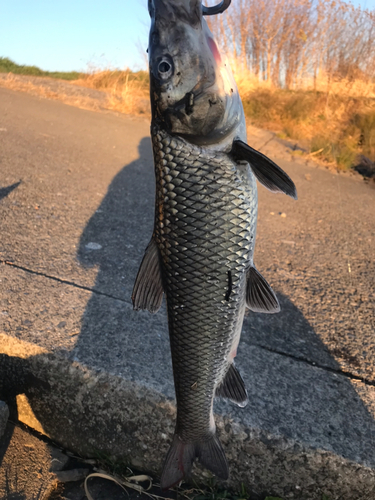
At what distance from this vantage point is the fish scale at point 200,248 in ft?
4.17

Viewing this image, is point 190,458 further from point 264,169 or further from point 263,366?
point 264,169

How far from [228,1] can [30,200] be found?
340 cm

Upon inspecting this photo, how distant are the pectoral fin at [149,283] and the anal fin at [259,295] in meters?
0.34

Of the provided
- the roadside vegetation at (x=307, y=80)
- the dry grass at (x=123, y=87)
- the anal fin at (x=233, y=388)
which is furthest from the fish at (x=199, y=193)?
the dry grass at (x=123, y=87)

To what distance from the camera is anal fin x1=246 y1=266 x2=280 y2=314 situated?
4.75 ft

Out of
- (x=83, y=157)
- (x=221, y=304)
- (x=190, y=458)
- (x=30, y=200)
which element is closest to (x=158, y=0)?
(x=221, y=304)

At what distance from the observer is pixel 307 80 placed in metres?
10.4

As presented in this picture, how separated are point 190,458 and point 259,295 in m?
0.76

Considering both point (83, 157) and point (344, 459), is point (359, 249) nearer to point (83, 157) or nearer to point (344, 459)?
point (344, 459)

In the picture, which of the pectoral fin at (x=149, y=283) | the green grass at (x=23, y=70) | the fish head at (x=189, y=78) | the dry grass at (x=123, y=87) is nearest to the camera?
the fish head at (x=189, y=78)

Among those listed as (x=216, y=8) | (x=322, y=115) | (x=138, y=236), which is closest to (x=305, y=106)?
(x=322, y=115)

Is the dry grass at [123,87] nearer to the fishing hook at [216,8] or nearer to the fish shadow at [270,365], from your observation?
the fish shadow at [270,365]

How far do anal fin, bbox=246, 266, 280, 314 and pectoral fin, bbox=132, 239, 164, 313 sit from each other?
34cm

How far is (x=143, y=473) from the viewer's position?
201cm
